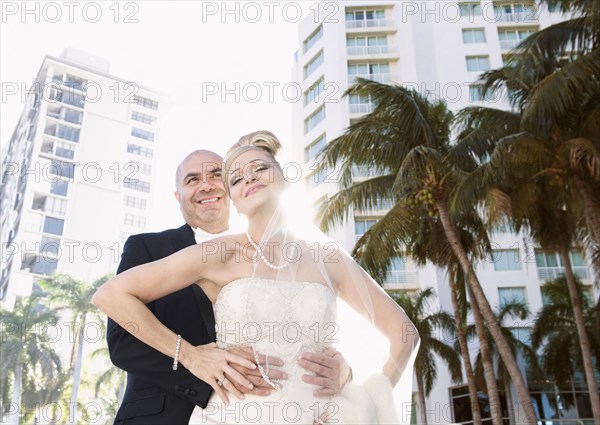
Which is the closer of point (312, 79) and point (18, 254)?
point (312, 79)

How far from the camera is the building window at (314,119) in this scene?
44969mm

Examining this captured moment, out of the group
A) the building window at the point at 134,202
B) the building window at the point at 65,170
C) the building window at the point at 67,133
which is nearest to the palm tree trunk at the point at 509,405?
the building window at the point at 134,202

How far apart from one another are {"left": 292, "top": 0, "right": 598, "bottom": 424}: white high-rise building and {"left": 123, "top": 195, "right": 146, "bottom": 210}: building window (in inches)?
1336

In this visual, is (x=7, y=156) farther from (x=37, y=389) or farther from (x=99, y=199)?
(x=37, y=389)

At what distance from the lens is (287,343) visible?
10.5 feet

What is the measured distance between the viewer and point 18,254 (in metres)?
61.7

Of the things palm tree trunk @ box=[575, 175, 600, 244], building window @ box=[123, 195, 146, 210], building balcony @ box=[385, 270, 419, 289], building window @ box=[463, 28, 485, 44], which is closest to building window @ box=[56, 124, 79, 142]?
building window @ box=[123, 195, 146, 210]

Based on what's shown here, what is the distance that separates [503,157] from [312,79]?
35.5 meters

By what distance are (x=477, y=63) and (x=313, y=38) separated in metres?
13.6

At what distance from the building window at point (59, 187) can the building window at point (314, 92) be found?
33188 mm

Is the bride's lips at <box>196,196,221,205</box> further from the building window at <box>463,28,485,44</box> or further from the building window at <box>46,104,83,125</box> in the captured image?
the building window at <box>46,104,83,125</box>

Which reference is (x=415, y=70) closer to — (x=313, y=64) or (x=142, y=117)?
(x=313, y=64)

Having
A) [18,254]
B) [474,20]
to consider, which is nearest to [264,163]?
[474,20]

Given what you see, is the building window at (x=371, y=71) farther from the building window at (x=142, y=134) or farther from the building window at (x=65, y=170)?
the building window at (x=142, y=134)
